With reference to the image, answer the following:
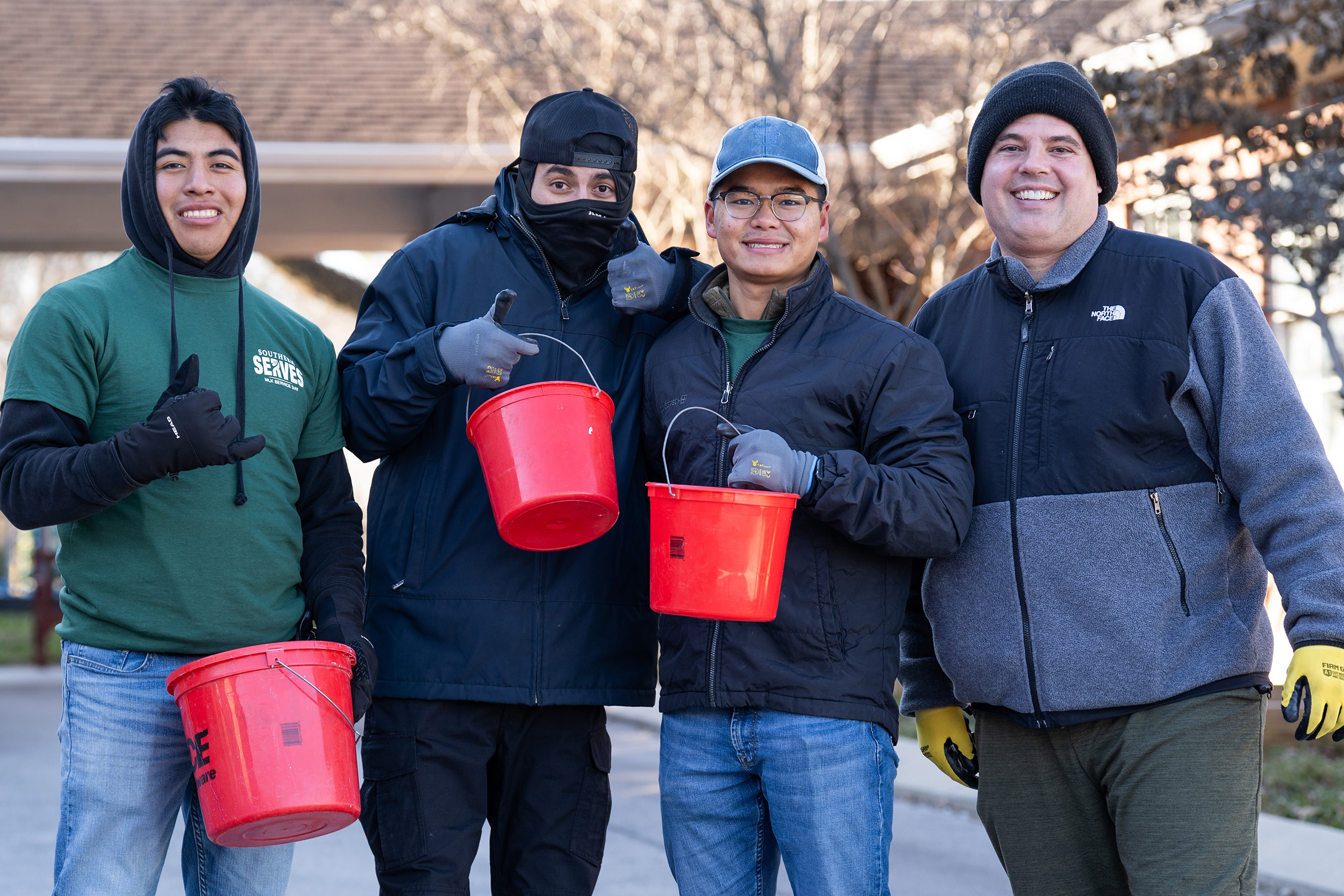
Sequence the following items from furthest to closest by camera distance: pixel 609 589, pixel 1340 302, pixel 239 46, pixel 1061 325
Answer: pixel 239 46, pixel 1340 302, pixel 609 589, pixel 1061 325

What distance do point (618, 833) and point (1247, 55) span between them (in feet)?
15.9

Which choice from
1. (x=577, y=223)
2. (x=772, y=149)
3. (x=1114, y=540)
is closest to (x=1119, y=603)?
(x=1114, y=540)

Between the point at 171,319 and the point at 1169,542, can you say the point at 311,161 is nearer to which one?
the point at 171,319

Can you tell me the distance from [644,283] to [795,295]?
0.39 m

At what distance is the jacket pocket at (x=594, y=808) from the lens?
9.61 ft

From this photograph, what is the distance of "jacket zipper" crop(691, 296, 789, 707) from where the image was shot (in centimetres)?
266

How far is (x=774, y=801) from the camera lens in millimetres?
2631

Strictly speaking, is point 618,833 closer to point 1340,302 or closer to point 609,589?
point 609,589

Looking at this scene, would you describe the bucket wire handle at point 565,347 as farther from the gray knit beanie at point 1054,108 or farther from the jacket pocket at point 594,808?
the gray knit beanie at point 1054,108

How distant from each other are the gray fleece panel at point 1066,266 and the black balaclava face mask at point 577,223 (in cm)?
93

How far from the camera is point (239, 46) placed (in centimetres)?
1159

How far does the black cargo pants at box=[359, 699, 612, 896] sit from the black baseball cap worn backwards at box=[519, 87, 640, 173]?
1308mm

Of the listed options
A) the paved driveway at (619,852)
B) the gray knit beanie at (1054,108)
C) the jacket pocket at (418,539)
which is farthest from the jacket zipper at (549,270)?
the paved driveway at (619,852)

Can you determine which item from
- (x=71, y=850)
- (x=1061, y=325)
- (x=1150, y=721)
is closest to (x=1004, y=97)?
(x=1061, y=325)
